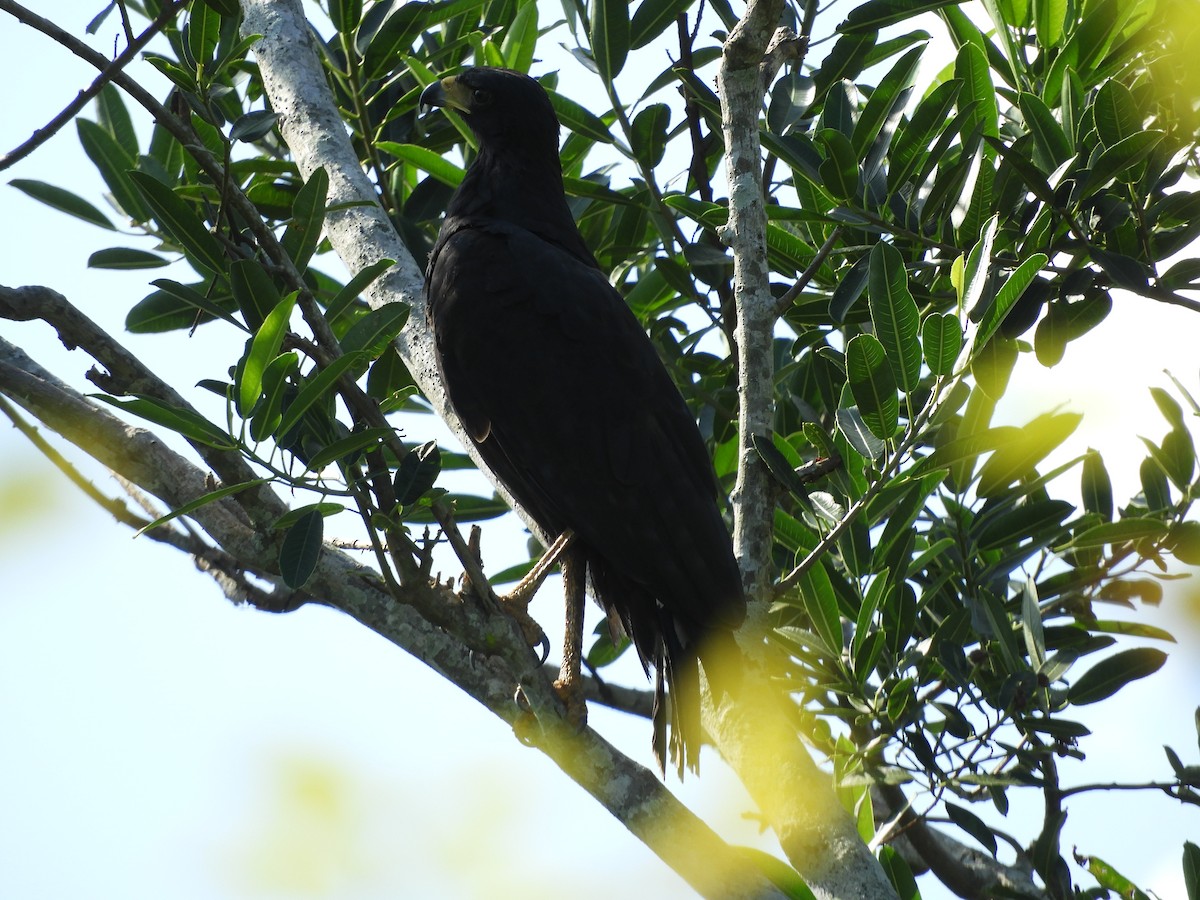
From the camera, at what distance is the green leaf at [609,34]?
3707mm

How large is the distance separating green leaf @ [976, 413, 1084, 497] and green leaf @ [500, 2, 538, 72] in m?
2.33

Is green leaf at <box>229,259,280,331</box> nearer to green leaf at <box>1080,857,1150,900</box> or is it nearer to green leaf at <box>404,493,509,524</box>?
green leaf at <box>404,493,509,524</box>

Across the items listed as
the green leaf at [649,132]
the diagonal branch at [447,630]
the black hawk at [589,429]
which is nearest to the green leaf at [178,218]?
the diagonal branch at [447,630]

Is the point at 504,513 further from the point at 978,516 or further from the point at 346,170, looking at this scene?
the point at 978,516

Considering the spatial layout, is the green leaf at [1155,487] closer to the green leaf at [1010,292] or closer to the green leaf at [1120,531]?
the green leaf at [1120,531]

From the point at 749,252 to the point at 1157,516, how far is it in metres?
1.45

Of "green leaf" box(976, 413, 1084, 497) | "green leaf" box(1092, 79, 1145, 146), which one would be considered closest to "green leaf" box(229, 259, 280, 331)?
"green leaf" box(976, 413, 1084, 497)

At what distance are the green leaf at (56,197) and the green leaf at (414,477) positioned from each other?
6.59ft

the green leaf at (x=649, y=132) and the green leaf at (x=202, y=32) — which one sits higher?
the green leaf at (x=202, y=32)

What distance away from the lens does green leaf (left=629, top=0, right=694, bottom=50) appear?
3702 millimetres

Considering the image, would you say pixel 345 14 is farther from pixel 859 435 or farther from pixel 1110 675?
pixel 1110 675

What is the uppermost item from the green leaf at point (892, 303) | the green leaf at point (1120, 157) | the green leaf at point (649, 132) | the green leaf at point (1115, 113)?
the green leaf at point (649, 132)

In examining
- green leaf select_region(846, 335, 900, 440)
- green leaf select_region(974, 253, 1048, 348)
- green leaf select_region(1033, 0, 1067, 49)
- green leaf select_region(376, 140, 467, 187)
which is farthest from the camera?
green leaf select_region(376, 140, 467, 187)

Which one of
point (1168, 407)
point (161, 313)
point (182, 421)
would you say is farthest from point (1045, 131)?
point (161, 313)
